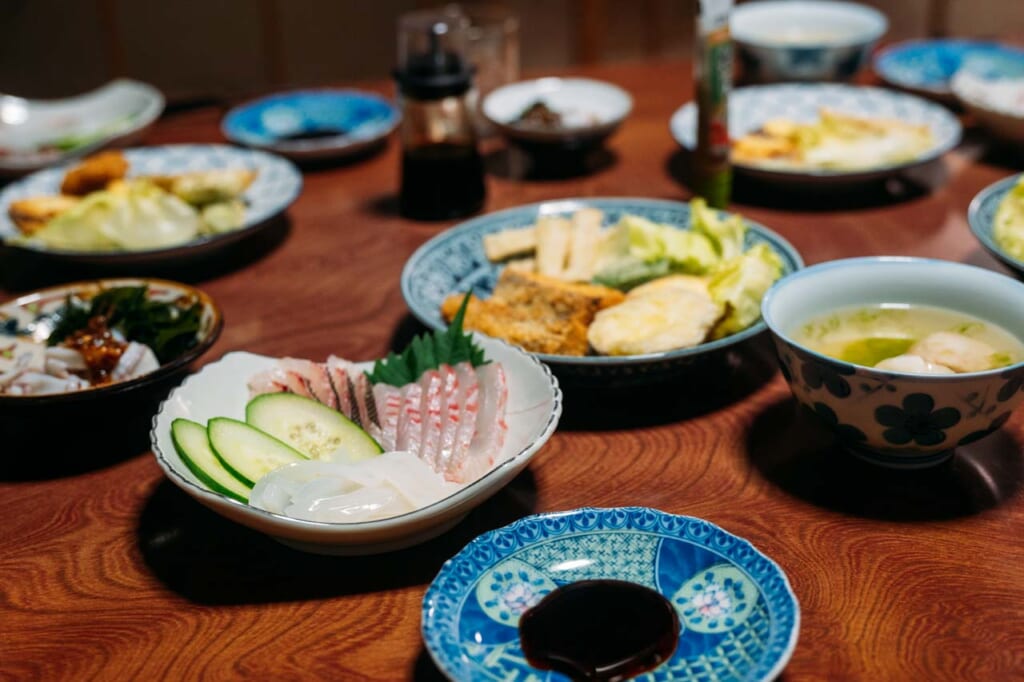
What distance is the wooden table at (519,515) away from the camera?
2.97 ft

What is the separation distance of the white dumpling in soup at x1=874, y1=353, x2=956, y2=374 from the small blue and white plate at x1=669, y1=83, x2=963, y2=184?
96 centimetres

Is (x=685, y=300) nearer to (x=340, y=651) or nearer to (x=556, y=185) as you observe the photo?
(x=340, y=651)

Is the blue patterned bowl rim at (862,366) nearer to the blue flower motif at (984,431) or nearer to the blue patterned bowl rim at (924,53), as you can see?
the blue flower motif at (984,431)

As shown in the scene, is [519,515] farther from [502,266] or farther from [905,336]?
[502,266]

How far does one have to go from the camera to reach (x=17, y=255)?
1892 mm

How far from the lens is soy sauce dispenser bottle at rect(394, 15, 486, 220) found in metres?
1.86

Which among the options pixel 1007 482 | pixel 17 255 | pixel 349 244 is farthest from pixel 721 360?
pixel 17 255

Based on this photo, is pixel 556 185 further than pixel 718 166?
Yes

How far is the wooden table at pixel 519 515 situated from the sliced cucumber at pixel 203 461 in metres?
0.08

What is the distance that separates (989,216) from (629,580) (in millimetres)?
998

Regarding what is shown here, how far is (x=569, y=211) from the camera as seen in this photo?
174 cm

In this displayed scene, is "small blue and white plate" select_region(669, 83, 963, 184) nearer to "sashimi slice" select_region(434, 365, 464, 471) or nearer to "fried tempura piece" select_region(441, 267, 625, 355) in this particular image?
"fried tempura piece" select_region(441, 267, 625, 355)

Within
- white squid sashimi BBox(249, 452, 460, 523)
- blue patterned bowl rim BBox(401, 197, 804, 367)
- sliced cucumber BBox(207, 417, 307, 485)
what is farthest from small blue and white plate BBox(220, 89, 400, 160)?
white squid sashimi BBox(249, 452, 460, 523)

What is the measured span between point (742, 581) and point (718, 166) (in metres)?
1.07
